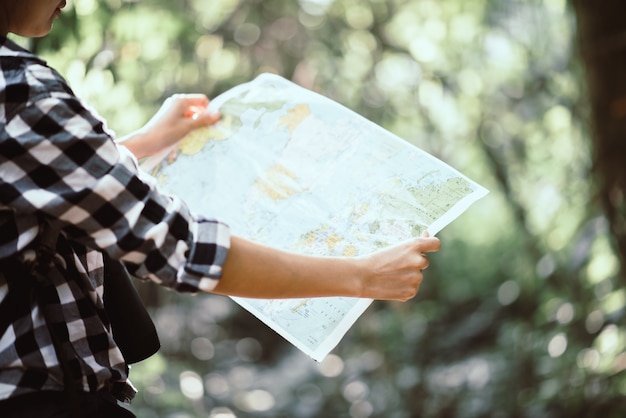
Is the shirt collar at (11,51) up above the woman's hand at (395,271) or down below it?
above

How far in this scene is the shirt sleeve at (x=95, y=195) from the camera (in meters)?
0.90

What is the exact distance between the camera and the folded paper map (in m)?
1.26

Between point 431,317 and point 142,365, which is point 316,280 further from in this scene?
point 431,317

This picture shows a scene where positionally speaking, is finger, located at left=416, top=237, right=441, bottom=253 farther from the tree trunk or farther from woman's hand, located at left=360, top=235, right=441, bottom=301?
the tree trunk

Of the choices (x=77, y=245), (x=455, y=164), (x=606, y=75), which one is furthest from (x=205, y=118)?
(x=455, y=164)

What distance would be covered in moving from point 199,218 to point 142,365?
187cm

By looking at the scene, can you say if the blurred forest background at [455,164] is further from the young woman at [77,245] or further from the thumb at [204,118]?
the young woman at [77,245]

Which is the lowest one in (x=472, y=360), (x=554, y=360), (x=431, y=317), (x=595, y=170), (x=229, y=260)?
(x=431, y=317)

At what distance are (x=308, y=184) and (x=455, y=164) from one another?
3966 mm

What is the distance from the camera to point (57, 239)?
40.0 inches

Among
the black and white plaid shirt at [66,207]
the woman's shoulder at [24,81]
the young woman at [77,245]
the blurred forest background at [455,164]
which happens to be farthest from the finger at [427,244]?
the blurred forest background at [455,164]

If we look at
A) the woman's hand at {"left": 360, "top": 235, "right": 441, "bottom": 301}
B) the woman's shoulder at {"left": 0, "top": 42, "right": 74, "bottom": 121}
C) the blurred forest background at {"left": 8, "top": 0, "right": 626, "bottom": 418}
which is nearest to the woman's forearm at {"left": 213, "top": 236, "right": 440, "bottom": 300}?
the woman's hand at {"left": 360, "top": 235, "right": 441, "bottom": 301}

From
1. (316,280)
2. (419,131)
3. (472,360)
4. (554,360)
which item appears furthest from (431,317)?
(316,280)

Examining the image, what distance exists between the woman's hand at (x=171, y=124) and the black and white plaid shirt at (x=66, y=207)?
499mm
